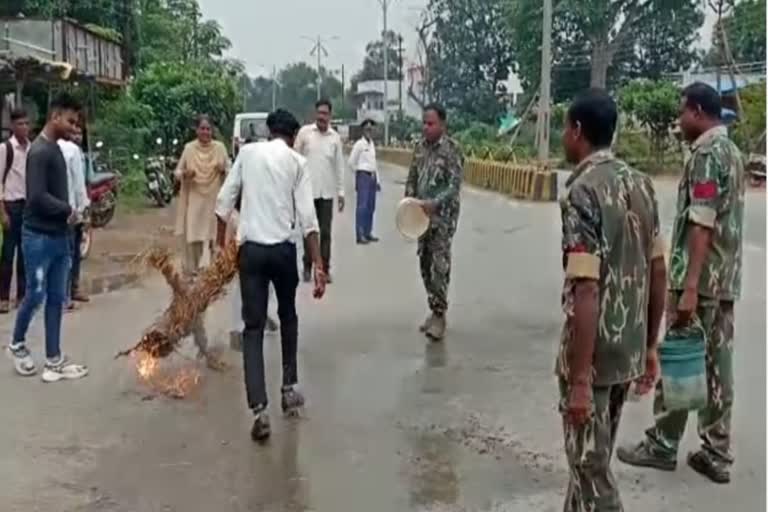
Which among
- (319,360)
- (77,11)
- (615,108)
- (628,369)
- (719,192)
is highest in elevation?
(77,11)

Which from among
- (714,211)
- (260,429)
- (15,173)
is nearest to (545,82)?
(15,173)

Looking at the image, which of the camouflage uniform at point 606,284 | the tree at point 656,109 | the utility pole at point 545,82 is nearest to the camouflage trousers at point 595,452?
the camouflage uniform at point 606,284

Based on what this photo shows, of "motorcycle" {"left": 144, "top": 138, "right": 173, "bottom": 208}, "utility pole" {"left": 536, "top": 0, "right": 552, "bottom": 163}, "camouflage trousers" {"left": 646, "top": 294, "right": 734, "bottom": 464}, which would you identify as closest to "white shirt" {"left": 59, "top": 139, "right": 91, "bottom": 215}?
"camouflage trousers" {"left": 646, "top": 294, "right": 734, "bottom": 464}

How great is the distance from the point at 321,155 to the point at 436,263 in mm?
2312

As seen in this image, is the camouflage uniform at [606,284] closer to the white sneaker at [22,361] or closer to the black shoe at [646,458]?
the black shoe at [646,458]

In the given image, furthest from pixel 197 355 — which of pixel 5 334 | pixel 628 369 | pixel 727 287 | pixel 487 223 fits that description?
pixel 487 223

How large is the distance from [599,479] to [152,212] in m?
15.5

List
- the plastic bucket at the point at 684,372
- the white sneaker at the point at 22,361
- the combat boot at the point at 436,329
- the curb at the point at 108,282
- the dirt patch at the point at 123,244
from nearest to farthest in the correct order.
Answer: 1. the plastic bucket at the point at 684,372
2. the white sneaker at the point at 22,361
3. the combat boot at the point at 436,329
4. the curb at the point at 108,282
5. the dirt patch at the point at 123,244

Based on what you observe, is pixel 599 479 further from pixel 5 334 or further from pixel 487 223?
pixel 487 223

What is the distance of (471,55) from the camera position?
61375 millimetres

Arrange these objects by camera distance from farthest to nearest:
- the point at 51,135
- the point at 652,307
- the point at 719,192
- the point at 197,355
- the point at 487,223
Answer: the point at 487,223 → the point at 197,355 → the point at 51,135 → the point at 719,192 → the point at 652,307

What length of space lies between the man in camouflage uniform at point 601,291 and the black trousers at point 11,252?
6100 millimetres

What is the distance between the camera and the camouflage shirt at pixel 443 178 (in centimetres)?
773

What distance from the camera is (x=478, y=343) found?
312 inches
